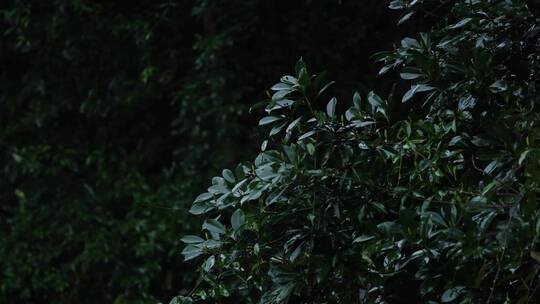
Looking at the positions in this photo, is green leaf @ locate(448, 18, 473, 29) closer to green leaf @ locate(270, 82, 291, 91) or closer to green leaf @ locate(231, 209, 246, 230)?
green leaf @ locate(270, 82, 291, 91)

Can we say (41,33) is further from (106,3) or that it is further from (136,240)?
(136,240)

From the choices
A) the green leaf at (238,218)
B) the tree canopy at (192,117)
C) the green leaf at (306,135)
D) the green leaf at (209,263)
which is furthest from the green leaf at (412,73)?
the green leaf at (209,263)

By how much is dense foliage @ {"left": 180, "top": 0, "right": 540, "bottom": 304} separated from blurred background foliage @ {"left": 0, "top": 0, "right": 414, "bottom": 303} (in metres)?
2.45

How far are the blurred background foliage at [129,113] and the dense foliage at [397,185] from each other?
8.02ft

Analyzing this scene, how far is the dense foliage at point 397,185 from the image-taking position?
A: 68.9 inches

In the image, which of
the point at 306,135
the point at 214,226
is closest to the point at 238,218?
the point at 214,226

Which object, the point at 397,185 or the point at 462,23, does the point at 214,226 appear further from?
the point at 462,23

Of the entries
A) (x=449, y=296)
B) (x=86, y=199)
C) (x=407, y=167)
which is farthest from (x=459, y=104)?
(x=86, y=199)

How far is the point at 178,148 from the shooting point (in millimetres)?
5059

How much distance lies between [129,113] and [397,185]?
11.0 feet

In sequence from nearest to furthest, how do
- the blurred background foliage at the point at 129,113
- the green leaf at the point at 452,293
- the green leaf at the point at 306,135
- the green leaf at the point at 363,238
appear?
the green leaf at the point at 452,293
the green leaf at the point at 363,238
the green leaf at the point at 306,135
the blurred background foliage at the point at 129,113

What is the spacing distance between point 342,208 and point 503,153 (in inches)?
15.4

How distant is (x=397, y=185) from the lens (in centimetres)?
195

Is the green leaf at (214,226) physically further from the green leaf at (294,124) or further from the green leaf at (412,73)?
the green leaf at (412,73)
